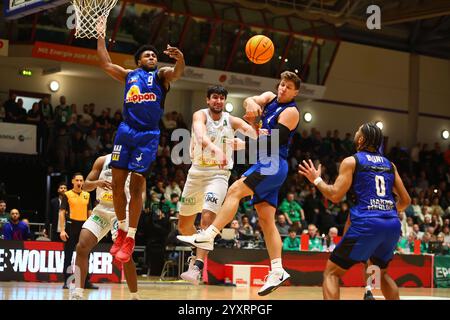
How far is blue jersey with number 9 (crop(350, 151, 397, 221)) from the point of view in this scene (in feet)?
26.4

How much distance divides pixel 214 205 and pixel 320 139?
19.5 metres

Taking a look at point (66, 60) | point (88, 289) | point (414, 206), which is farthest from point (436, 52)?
point (88, 289)

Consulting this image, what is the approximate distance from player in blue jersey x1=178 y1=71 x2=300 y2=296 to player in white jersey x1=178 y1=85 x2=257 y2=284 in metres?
0.47

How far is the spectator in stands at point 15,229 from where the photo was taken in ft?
56.0

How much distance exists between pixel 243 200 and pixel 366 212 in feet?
47.2

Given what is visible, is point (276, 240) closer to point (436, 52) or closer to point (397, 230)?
point (397, 230)

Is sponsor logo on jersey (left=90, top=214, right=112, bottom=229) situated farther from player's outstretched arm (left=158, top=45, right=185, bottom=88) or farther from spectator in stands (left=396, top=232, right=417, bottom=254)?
spectator in stands (left=396, top=232, right=417, bottom=254)

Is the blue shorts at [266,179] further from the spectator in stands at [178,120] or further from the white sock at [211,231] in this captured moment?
the spectator in stands at [178,120]

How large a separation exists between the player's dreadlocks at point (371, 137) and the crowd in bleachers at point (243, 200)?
10.7 metres

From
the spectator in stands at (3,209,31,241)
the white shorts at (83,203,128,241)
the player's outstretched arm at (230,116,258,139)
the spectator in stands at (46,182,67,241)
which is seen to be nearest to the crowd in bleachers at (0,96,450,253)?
the spectator in stands at (46,182,67,241)

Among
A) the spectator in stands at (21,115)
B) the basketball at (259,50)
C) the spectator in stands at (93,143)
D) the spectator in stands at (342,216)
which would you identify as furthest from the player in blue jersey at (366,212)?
the spectator in stands at (21,115)

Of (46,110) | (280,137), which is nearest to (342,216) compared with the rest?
(46,110)

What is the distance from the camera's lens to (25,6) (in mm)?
13242

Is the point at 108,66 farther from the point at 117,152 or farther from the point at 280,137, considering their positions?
the point at 280,137
